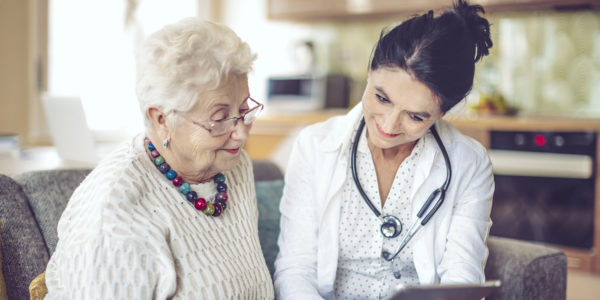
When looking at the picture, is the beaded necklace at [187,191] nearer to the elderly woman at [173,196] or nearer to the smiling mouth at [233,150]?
the elderly woman at [173,196]

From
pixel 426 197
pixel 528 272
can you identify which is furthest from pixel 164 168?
pixel 528 272

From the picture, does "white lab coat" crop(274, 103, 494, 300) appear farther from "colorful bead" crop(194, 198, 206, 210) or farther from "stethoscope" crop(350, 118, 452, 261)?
"colorful bead" crop(194, 198, 206, 210)

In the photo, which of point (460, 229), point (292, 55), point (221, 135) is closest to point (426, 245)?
point (460, 229)

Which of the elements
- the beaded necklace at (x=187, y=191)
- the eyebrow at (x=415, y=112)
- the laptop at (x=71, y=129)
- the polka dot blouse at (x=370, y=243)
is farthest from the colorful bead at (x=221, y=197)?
the laptop at (x=71, y=129)

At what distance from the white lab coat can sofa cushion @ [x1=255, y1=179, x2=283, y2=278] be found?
0.25 meters

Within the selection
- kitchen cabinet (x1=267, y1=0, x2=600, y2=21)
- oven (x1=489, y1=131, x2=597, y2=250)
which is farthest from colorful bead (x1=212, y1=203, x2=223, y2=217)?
kitchen cabinet (x1=267, y1=0, x2=600, y2=21)

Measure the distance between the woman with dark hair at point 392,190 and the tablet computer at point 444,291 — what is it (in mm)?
326

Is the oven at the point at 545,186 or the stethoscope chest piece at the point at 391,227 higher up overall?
the stethoscope chest piece at the point at 391,227

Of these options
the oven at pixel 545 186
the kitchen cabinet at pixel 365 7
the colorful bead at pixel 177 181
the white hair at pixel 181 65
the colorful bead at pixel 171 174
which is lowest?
the oven at pixel 545 186

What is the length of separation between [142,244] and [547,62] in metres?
3.89

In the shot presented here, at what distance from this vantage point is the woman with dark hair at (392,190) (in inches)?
55.9

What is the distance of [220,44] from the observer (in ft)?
4.09

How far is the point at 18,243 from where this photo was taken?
56.4 inches

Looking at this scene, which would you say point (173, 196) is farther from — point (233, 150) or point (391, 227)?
point (391, 227)
